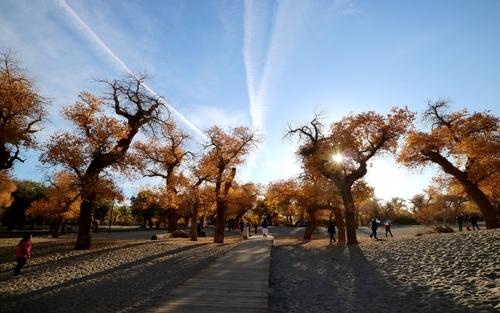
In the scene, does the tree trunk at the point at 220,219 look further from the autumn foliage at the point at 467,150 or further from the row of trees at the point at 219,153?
the autumn foliage at the point at 467,150

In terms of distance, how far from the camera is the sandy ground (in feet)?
35.6

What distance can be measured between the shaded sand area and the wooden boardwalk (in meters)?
0.68

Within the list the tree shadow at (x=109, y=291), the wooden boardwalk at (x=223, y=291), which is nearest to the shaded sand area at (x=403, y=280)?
the wooden boardwalk at (x=223, y=291)

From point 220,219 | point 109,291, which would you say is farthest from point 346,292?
point 220,219

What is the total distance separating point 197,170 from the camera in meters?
33.9

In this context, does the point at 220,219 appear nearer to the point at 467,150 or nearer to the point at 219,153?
the point at 219,153


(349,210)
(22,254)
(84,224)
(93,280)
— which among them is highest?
(349,210)

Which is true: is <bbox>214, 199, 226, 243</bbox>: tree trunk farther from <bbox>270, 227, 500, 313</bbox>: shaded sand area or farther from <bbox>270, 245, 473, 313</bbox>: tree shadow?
<bbox>270, 245, 473, 313</bbox>: tree shadow

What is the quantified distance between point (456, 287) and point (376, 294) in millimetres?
2451

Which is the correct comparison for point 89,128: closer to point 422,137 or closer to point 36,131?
point 36,131

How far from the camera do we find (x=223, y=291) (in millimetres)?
11914

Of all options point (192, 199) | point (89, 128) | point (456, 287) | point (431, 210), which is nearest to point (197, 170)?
point (192, 199)

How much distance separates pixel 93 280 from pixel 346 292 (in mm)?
9935

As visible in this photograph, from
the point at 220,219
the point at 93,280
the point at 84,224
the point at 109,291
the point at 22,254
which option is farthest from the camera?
the point at 220,219
